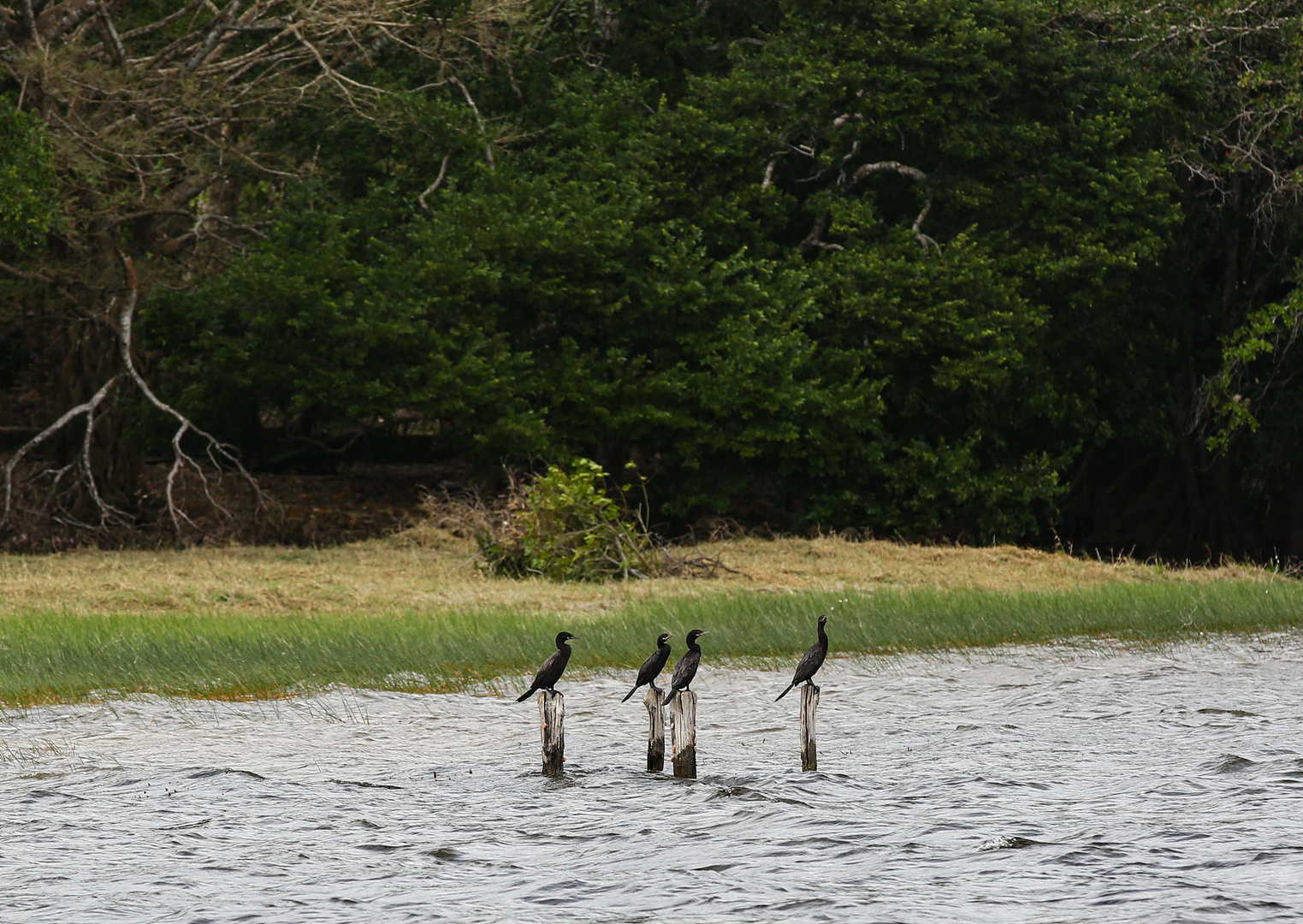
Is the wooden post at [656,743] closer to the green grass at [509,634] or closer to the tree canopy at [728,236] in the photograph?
the green grass at [509,634]

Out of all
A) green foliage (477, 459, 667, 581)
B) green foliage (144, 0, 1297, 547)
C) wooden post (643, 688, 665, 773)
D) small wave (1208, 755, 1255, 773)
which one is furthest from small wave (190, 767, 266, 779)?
green foliage (144, 0, 1297, 547)

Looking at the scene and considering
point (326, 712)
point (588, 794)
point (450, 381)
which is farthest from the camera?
point (450, 381)

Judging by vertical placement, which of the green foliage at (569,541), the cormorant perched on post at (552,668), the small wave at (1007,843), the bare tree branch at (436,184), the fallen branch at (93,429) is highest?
the bare tree branch at (436,184)

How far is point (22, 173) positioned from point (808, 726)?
12954 millimetres

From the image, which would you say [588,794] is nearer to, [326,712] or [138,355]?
[326,712]

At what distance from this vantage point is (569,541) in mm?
18453

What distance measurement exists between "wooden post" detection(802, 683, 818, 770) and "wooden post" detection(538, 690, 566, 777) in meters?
1.24

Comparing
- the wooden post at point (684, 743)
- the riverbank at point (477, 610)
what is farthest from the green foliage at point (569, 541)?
the wooden post at point (684, 743)

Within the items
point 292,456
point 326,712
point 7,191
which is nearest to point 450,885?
point 326,712

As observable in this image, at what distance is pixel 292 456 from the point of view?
27.9 metres

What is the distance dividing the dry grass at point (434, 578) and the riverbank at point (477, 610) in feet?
0.14

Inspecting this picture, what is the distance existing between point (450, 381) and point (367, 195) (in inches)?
152

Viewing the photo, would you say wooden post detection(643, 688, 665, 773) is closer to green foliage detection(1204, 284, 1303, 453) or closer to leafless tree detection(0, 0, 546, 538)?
leafless tree detection(0, 0, 546, 538)

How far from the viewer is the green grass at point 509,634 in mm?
11844
